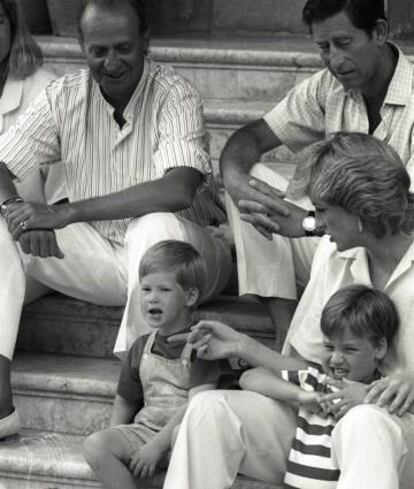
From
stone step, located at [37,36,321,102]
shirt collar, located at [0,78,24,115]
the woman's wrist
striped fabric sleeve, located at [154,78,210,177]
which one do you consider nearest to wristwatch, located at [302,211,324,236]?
the woman's wrist

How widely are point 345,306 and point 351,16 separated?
1048mm

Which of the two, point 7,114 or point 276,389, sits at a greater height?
point 7,114

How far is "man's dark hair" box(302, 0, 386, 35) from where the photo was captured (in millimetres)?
4594

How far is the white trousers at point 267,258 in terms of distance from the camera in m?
4.70

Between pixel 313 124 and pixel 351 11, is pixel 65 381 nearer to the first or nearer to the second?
pixel 313 124

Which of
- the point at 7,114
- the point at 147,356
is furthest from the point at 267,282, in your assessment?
the point at 7,114

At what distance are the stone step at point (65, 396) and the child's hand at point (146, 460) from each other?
1.52 ft

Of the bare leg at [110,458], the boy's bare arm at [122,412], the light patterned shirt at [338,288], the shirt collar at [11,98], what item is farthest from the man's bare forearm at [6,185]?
the light patterned shirt at [338,288]

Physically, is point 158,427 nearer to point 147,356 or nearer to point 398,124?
point 147,356

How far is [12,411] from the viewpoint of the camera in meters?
4.62

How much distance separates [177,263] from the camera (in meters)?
4.32

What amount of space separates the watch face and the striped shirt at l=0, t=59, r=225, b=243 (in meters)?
0.56

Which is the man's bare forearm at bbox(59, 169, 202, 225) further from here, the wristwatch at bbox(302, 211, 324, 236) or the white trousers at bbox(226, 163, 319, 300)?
the wristwatch at bbox(302, 211, 324, 236)

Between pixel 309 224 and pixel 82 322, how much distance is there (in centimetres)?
100
